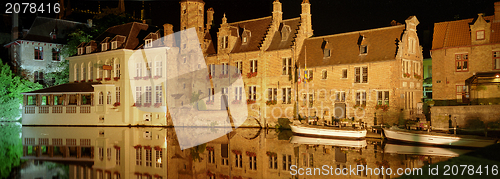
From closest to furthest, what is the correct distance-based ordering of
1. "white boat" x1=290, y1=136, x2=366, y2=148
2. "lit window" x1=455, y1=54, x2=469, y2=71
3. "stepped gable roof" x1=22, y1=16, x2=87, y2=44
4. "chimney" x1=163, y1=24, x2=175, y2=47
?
1. "white boat" x1=290, y1=136, x2=366, y2=148
2. "lit window" x1=455, y1=54, x2=469, y2=71
3. "chimney" x1=163, y1=24, x2=175, y2=47
4. "stepped gable roof" x1=22, y1=16, x2=87, y2=44

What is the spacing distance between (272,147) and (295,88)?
12337mm

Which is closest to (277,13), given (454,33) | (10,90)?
(454,33)

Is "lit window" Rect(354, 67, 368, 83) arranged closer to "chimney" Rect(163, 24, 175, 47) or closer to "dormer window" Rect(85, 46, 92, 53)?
"chimney" Rect(163, 24, 175, 47)

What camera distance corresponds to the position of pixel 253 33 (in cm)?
4134

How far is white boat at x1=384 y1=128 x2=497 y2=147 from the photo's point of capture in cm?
2317

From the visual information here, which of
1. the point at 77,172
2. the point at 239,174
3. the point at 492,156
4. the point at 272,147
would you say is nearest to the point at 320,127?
the point at 272,147

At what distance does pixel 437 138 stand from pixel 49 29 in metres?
49.8

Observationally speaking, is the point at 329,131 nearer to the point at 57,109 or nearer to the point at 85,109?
the point at 85,109

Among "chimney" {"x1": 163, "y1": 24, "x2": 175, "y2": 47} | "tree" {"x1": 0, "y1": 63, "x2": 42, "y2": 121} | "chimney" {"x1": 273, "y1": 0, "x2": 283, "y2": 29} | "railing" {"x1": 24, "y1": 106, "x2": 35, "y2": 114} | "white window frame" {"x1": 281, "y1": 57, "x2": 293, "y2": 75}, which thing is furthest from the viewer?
"tree" {"x1": 0, "y1": 63, "x2": 42, "y2": 121}

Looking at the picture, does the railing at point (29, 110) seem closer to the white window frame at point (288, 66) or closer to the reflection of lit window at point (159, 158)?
the reflection of lit window at point (159, 158)

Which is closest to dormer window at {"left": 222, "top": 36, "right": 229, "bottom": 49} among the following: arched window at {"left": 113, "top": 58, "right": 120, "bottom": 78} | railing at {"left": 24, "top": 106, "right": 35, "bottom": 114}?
arched window at {"left": 113, "top": 58, "right": 120, "bottom": 78}

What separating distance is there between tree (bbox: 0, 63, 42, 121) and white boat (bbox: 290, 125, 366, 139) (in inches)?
1405

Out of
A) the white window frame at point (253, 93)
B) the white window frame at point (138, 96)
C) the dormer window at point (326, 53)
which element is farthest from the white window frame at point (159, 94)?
the dormer window at point (326, 53)

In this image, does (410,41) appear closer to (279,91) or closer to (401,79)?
(401,79)
